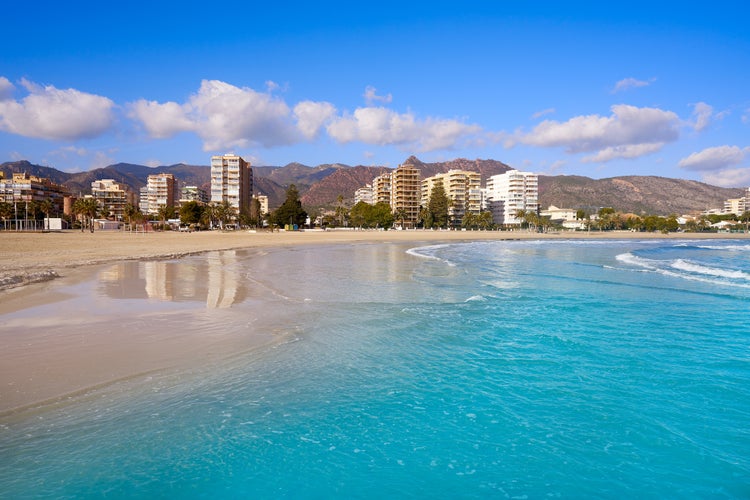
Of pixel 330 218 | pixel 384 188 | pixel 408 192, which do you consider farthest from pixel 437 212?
pixel 384 188

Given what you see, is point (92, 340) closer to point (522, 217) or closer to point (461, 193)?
point (522, 217)

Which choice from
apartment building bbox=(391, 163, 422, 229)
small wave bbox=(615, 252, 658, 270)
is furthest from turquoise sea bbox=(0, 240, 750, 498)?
apartment building bbox=(391, 163, 422, 229)

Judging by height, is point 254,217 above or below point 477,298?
above

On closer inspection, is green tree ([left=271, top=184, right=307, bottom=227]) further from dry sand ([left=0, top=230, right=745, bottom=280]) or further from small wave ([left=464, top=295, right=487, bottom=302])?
small wave ([left=464, top=295, right=487, bottom=302])

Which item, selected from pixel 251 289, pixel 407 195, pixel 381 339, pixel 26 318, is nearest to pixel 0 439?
pixel 381 339

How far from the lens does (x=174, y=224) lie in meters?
114

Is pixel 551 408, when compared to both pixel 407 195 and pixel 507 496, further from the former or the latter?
pixel 407 195

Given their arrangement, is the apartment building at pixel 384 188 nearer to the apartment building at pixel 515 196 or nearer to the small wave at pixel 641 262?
the apartment building at pixel 515 196


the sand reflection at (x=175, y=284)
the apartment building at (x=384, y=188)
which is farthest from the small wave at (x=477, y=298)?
the apartment building at (x=384, y=188)

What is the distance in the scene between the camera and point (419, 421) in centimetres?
527

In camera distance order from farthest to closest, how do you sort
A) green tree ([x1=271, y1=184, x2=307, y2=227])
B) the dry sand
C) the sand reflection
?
1. green tree ([x1=271, y1=184, x2=307, y2=227])
2. the dry sand
3. the sand reflection

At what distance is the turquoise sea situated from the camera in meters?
4.09

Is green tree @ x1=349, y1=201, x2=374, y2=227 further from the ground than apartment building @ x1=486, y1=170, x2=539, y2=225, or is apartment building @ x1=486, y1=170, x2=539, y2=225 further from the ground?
apartment building @ x1=486, y1=170, x2=539, y2=225

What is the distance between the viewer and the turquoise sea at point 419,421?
Result: 409cm
